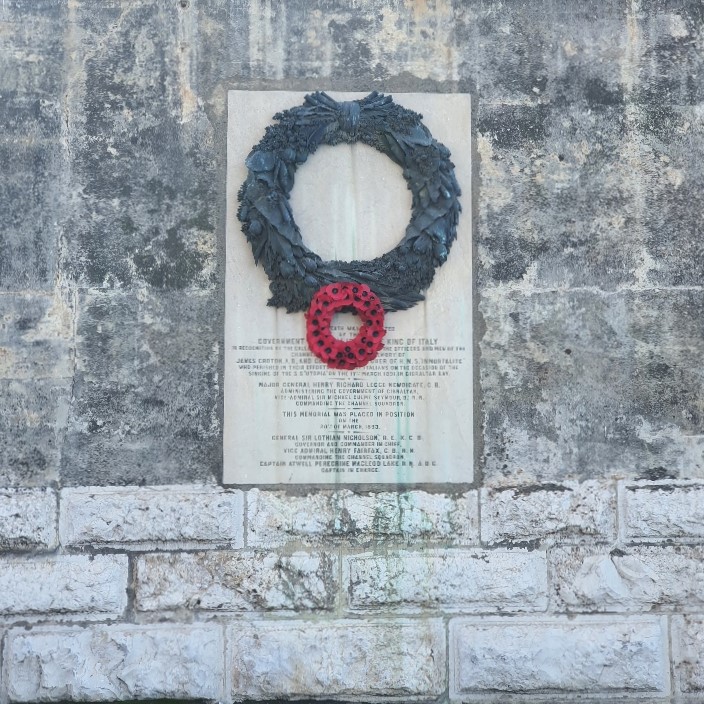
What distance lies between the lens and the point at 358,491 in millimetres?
5551

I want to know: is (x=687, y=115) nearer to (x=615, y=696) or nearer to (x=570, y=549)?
(x=570, y=549)

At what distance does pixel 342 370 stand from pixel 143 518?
1388mm

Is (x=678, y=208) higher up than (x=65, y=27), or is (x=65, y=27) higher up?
(x=65, y=27)

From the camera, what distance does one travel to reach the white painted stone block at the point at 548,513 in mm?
5547

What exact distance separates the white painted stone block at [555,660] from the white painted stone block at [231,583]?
2.74 ft

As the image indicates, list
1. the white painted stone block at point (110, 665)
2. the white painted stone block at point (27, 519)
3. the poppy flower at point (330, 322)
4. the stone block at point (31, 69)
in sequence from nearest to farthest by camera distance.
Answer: the white painted stone block at point (110, 665), the white painted stone block at point (27, 519), the poppy flower at point (330, 322), the stone block at point (31, 69)

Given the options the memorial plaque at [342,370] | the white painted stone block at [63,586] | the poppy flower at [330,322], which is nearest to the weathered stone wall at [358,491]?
the white painted stone block at [63,586]

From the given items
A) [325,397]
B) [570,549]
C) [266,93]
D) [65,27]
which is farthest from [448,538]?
[65,27]

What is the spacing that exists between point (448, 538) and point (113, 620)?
192 centimetres

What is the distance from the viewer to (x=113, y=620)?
5.43 metres

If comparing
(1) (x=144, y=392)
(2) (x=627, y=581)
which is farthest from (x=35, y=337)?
(2) (x=627, y=581)

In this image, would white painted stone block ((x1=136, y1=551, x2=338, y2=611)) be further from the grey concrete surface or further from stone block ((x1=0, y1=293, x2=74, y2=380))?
stone block ((x1=0, y1=293, x2=74, y2=380))

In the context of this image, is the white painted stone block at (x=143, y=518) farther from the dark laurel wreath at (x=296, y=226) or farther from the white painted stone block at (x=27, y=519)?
the dark laurel wreath at (x=296, y=226)

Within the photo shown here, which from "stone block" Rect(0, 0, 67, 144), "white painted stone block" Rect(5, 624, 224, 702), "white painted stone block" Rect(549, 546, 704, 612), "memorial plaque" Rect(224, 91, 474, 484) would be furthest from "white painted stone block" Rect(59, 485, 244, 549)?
"stone block" Rect(0, 0, 67, 144)
